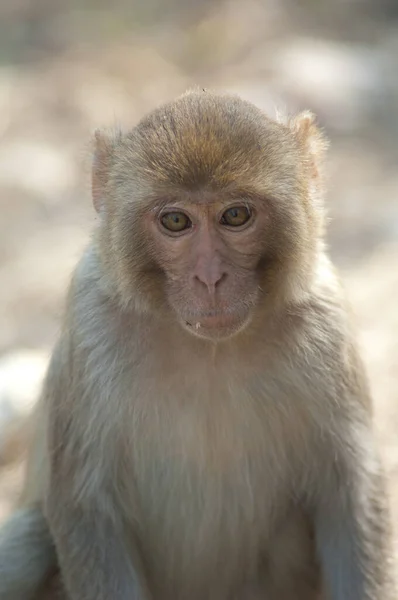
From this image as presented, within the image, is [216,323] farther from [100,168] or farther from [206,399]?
[100,168]

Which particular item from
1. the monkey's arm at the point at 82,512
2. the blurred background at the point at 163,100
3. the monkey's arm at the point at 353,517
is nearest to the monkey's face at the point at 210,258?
the monkey's arm at the point at 82,512

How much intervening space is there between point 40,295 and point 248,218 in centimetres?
446

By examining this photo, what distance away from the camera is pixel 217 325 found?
3.82 m

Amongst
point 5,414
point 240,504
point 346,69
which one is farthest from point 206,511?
point 346,69

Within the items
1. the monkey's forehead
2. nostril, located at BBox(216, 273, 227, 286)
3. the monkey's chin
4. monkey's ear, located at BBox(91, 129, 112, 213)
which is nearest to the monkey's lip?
the monkey's chin

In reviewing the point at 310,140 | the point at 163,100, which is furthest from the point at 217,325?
the point at 163,100

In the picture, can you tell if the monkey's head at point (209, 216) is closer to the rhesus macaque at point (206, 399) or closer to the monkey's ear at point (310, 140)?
the rhesus macaque at point (206, 399)

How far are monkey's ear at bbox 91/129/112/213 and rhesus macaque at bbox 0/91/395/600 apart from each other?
11mm

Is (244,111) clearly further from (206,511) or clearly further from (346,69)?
(346,69)

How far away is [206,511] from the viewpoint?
4.48 meters

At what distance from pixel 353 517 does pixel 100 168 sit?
1.64m

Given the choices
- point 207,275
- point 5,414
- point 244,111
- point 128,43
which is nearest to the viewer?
point 207,275

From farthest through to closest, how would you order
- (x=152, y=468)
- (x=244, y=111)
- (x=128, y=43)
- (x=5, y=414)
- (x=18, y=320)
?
1. (x=128, y=43)
2. (x=18, y=320)
3. (x=5, y=414)
4. (x=152, y=468)
5. (x=244, y=111)

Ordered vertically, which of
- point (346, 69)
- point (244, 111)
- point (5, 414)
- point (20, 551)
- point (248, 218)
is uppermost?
point (346, 69)
